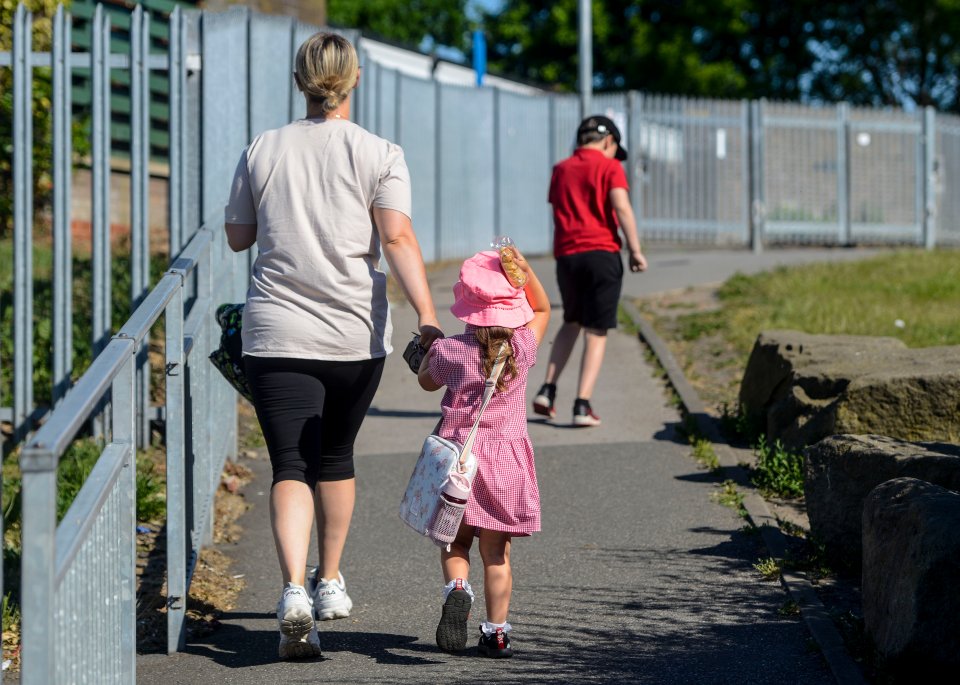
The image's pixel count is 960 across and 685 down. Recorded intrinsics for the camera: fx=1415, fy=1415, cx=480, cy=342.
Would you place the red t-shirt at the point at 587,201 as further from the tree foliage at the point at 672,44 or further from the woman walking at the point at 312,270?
the tree foliage at the point at 672,44

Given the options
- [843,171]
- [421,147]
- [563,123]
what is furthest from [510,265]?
[843,171]

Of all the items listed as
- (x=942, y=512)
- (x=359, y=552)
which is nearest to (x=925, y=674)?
(x=942, y=512)

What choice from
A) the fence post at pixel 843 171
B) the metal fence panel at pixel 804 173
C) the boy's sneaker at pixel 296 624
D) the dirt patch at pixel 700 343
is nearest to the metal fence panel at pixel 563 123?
the metal fence panel at pixel 804 173

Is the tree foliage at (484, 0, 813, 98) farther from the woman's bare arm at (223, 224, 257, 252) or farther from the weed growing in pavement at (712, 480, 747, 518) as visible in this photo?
the woman's bare arm at (223, 224, 257, 252)

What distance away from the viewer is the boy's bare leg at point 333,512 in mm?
4668

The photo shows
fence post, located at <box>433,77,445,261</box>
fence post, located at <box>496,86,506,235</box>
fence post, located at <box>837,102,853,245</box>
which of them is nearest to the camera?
fence post, located at <box>433,77,445,261</box>

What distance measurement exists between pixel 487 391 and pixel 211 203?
3.90 m

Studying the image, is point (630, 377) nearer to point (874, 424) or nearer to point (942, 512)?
point (874, 424)

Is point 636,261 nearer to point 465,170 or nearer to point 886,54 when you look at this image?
point 465,170

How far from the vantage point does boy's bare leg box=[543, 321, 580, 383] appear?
7723mm

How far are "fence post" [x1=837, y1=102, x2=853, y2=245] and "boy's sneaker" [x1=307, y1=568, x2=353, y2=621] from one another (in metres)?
16.7

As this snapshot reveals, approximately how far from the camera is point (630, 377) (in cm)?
888

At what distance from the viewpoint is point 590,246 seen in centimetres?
762

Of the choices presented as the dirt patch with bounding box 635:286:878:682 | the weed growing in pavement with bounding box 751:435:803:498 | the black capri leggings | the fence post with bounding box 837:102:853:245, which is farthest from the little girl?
the fence post with bounding box 837:102:853:245
